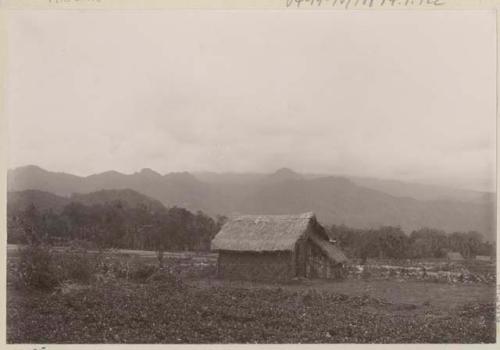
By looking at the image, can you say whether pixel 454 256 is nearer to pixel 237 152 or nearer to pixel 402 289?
pixel 402 289

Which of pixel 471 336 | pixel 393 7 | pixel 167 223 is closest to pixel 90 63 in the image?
pixel 167 223

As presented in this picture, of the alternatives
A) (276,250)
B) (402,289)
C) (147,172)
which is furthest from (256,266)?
(147,172)

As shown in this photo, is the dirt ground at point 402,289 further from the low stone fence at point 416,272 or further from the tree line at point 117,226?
the tree line at point 117,226

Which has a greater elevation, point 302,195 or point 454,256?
point 302,195

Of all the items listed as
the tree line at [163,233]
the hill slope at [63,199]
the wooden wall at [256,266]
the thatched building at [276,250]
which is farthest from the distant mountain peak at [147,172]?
the wooden wall at [256,266]

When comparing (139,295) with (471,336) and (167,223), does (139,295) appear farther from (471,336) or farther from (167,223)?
(471,336)

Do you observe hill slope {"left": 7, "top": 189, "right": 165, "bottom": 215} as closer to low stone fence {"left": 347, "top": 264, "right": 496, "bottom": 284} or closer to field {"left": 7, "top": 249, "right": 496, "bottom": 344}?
field {"left": 7, "top": 249, "right": 496, "bottom": 344}

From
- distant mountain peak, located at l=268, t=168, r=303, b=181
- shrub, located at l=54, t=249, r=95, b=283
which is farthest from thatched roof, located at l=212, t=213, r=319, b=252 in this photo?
shrub, located at l=54, t=249, r=95, b=283
